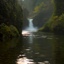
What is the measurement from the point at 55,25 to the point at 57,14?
9549 mm

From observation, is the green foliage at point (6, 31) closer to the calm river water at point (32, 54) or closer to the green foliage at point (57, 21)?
the calm river water at point (32, 54)

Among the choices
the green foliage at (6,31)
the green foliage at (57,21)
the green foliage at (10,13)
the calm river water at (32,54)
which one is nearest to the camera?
the calm river water at (32,54)

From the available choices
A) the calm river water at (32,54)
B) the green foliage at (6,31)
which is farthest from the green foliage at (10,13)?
the calm river water at (32,54)

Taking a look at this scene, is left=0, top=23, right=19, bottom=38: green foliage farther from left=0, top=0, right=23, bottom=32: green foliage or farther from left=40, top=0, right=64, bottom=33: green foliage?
left=40, top=0, right=64, bottom=33: green foliage

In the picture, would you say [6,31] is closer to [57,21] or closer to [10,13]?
[10,13]

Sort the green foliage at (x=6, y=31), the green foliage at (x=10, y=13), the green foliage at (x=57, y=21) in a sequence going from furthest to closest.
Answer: the green foliage at (x=57, y=21)
the green foliage at (x=10, y=13)
the green foliage at (x=6, y=31)

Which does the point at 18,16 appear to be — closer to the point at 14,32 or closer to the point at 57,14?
the point at 14,32

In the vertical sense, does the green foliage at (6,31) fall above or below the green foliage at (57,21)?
below

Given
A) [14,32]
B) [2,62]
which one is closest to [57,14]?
[14,32]

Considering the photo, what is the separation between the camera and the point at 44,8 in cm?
15188

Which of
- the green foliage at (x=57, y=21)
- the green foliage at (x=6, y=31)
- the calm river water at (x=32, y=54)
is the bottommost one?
the calm river water at (x=32, y=54)

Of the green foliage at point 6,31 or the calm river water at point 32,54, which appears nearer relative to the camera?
the calm river water at point 32,54

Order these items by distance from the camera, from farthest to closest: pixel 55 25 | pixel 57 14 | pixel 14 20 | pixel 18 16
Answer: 1. pixel 57 14
2. pixel 55 25
3. pixel 18 16
4. pixel 14 20

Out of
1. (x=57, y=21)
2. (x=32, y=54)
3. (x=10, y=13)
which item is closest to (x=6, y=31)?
(x=10, y=13)
